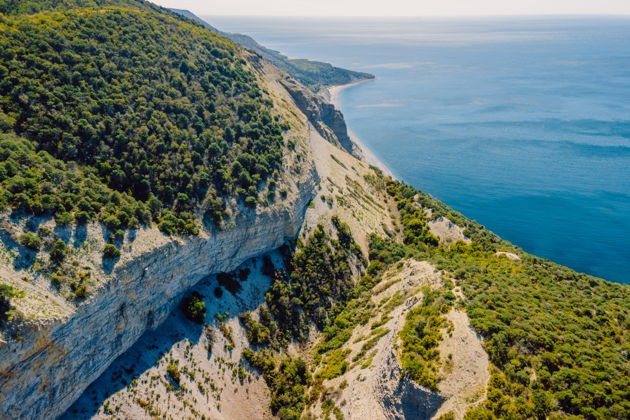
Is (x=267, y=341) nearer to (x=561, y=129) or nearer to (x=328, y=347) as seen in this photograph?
(x=328, y=347)

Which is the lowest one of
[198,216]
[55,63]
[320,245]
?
[320,245]

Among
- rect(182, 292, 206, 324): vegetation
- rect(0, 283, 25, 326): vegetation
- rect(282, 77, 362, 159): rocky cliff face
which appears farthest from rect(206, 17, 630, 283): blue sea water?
rect(0, 283, 25, 326): vegetation

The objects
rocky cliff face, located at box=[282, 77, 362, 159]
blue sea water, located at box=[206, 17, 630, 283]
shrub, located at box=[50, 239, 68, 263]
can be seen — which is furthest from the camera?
rocky cliff face, located at box=[282, 77, 362, 159]

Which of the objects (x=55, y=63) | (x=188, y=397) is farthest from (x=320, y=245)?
(x=55, y=63)

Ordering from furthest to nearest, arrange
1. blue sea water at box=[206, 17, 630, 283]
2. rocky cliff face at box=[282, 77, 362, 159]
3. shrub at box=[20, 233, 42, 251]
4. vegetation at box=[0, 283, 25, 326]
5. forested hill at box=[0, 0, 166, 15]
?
rocky cliff face at box=[282, 77, 362, 159], blue sea water at box=[206, 17, 630, 283], forested hill at box=[0, 0, 166, 15], shrub at box=[20, 233, 42, 251], vegetation at box=[0, 283, 25, 326]

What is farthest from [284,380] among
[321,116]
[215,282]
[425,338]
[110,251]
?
[321,116]

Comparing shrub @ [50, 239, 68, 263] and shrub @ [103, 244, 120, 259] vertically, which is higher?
shrub @ [50, 239, 68, 263]

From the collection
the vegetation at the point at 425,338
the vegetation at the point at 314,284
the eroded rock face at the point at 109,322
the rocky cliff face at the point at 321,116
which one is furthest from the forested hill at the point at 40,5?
the vegetation at the point at 425,338

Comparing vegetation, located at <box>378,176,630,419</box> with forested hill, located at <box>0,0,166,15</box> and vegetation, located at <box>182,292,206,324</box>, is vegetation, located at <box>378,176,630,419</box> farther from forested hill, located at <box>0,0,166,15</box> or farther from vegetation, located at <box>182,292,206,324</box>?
forested hill, located at <box>0,0,166,15</box>
